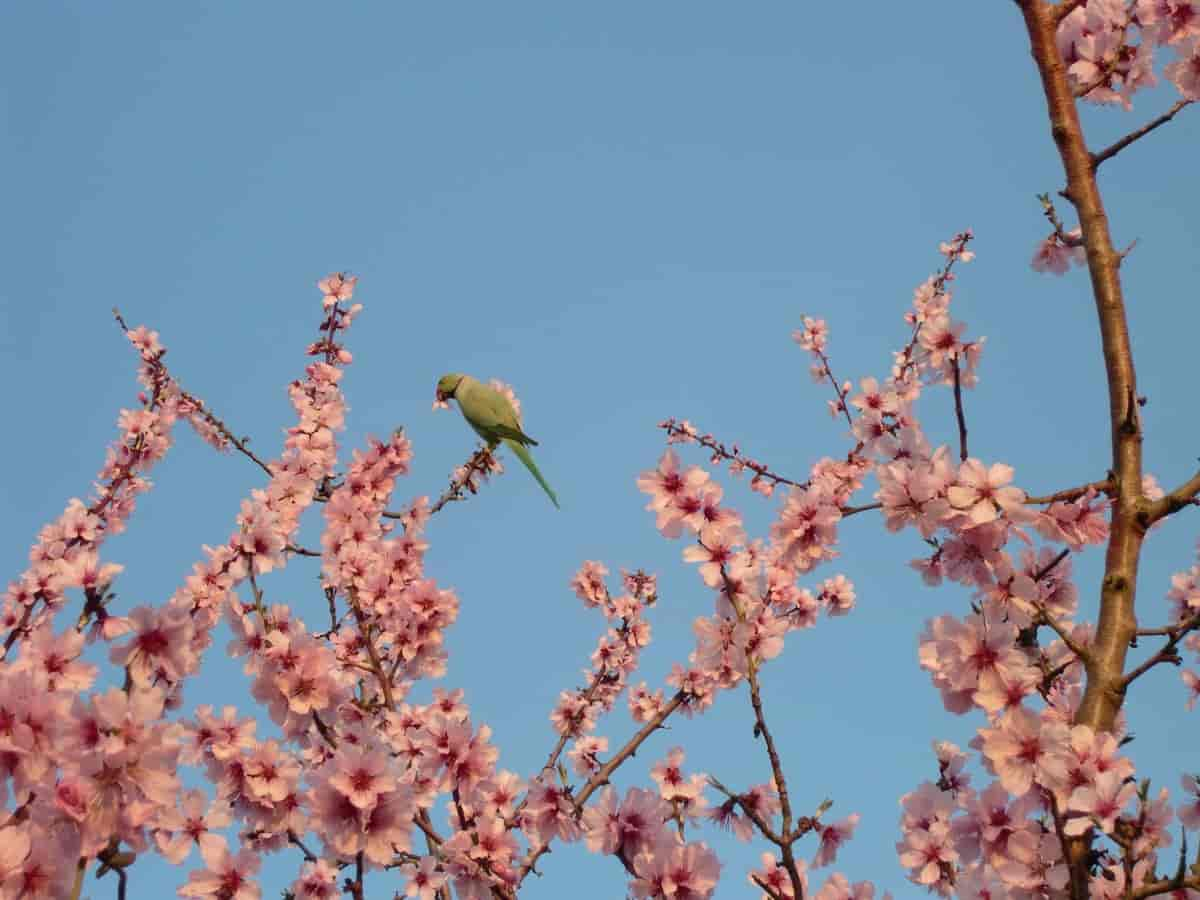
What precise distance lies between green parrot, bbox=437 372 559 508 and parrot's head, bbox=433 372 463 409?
333 mm

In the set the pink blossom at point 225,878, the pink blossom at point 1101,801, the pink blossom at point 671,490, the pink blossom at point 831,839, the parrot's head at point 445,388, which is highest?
the parrot's head at point 445,388

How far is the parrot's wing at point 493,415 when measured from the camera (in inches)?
311

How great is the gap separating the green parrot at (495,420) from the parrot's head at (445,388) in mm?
333

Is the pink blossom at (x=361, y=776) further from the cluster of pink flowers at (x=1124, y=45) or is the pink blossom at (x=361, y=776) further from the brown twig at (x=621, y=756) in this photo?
the cluster of pink flowers at (x=1124, y=45)

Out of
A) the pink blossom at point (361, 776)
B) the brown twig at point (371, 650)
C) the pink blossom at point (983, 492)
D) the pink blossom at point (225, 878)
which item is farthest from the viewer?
the brown twig at point (371, 650)

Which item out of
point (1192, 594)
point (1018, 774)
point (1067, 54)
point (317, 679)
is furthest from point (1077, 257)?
point (317, 679)

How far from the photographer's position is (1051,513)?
10.3 feet

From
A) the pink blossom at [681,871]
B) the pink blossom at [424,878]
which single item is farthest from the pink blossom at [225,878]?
the pink blossom at [681,871]

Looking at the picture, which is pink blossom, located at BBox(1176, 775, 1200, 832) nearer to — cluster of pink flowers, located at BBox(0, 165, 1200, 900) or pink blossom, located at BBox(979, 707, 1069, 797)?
cluster of pink flowers, located at BBox(0, 165, 1200, 900)

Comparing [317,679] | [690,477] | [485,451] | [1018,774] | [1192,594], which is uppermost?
[485,451]

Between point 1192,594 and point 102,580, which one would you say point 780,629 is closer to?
point 1192,594

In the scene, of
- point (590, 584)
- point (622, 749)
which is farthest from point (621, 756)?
point (590, 584)

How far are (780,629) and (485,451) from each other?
389cm

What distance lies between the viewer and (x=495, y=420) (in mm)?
7902
